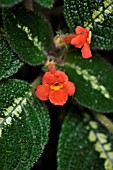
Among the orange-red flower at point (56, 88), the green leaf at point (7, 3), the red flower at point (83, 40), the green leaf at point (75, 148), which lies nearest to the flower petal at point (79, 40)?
the red flower at point (83, 40)

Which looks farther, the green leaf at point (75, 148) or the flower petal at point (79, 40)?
the green leaf at point (75, 148)

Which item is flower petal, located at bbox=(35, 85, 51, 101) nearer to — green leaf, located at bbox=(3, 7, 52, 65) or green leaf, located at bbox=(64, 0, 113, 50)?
green leaf, located at bbox=(3, 7, 52, 65)

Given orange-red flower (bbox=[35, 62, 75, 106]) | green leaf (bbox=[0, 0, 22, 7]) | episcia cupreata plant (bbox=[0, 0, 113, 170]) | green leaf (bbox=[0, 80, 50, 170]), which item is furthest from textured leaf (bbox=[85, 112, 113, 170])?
green leaf (bbox=[0, 0, 22, 7])

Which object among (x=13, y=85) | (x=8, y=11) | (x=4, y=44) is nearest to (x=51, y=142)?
(x=13, y=85)

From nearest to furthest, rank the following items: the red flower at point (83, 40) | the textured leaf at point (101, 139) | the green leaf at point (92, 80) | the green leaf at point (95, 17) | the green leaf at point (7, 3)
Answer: the green leaf at point (7, 3) → the red flower at point (83, 40) → the green leaf at point (95, 17) → the green leaf at point (92, 80) → the textured leaf at point (101, 139)

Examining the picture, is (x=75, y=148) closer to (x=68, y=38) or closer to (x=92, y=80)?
(x=92, y=80)

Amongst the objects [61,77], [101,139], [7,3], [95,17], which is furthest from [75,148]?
[7,3]

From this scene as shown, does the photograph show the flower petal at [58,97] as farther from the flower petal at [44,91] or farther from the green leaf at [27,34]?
the green leaf at [27,34]
